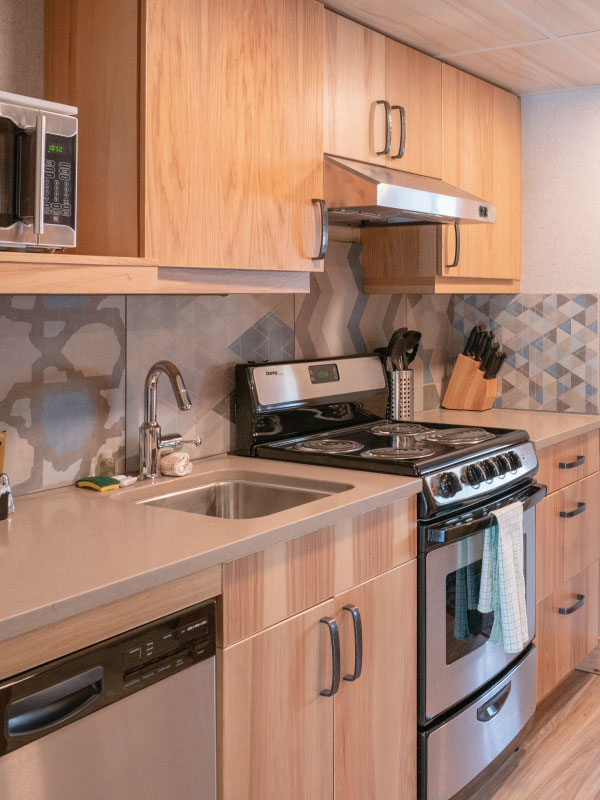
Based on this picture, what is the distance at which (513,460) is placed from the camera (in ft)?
8.61

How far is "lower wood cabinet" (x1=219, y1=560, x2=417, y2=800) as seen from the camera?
1687mm

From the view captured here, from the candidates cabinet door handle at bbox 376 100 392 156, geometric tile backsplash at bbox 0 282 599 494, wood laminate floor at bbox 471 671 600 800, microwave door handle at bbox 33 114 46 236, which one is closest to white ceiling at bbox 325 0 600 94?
cabinet door handle at bbox 376 100 392 156

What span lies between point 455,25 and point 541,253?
1217mm

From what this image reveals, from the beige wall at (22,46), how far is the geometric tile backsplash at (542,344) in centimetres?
219

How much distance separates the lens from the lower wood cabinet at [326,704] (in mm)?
1687

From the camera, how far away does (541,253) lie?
11.7 feet

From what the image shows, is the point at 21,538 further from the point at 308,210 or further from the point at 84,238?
the point at 308,210

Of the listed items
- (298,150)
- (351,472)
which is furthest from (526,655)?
(298,150)

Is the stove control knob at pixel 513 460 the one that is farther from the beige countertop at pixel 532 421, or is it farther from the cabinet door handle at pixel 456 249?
the cabinet door handle at pixel 456 249

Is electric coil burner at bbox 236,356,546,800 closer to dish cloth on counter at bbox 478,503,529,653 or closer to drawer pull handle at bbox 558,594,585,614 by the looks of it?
dish cloth on counter at bbox 478,503,529,653

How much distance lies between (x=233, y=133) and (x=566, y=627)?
6.99ft

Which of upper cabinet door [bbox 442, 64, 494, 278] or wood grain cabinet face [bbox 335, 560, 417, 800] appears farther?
upper cabinet door [bbox 442, 64, 494, 278]

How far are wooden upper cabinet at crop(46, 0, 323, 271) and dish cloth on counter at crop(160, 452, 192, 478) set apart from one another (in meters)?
0.53

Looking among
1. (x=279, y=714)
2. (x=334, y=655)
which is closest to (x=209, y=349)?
(x=334, y=655)
